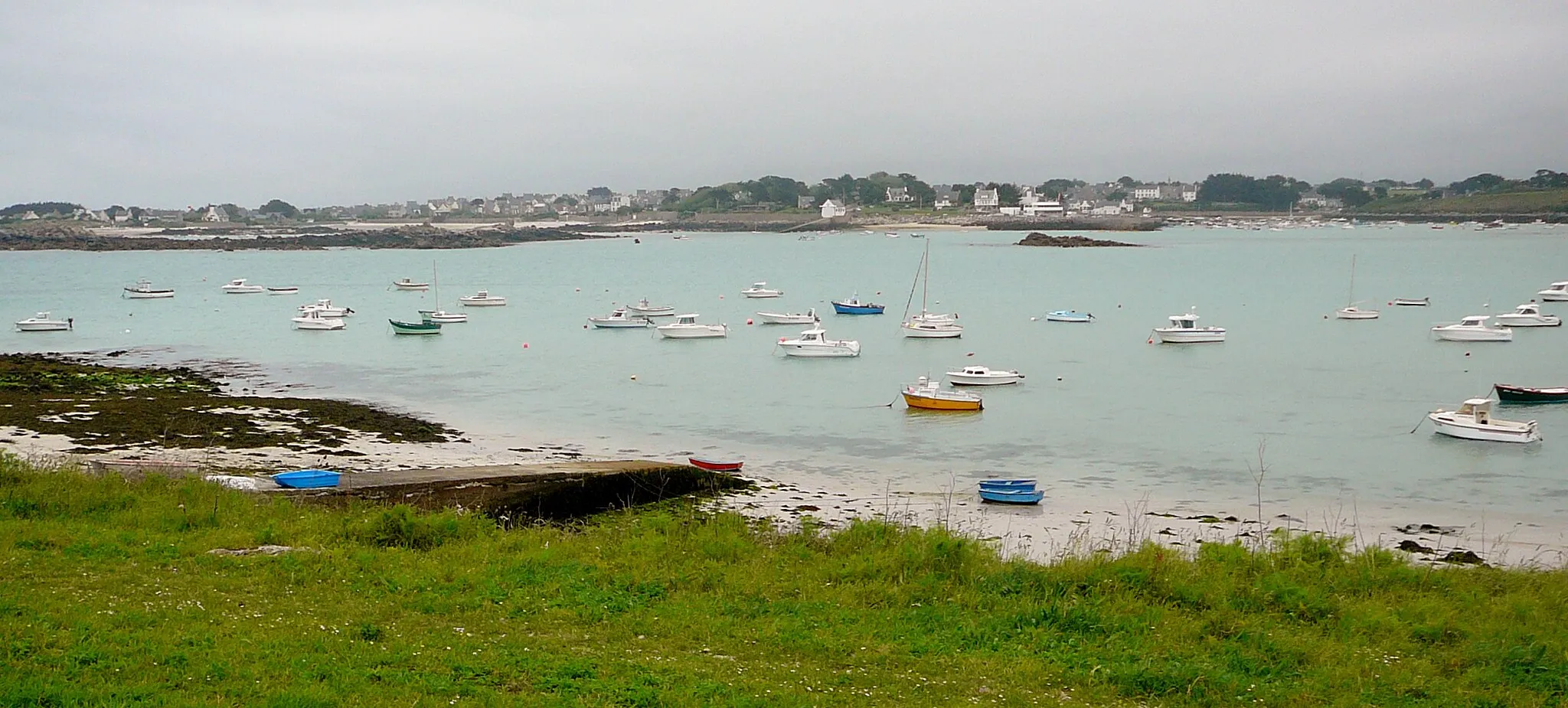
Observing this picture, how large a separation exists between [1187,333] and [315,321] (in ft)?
137

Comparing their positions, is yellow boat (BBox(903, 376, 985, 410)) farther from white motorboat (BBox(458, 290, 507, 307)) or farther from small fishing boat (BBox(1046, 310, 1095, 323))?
white motorboat (BBox(458, 290, 507, 307))

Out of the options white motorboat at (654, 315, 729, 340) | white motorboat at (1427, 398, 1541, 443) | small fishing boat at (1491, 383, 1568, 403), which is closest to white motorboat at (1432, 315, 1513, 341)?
small fishing boat at (1491, 383, 1568, 403)

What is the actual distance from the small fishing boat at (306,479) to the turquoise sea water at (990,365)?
1006 centimetres

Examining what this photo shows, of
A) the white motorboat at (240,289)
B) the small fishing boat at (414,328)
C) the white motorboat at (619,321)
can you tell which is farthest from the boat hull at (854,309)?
the white motorboat at (240,289)

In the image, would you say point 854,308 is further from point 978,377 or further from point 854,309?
point 978,377

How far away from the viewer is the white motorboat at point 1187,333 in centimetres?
4919

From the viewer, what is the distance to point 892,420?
97.8 feet

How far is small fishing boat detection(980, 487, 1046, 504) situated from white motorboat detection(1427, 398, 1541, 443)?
13335mm

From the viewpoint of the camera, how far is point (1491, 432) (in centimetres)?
2612

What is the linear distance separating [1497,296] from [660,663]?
83.7 meters

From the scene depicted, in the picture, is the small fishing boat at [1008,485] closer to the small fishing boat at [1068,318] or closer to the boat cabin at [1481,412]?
the boat cabin at [1481,412]

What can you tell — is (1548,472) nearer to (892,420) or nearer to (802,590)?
(892,420)

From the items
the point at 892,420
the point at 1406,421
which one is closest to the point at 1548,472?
the point at 1406,421

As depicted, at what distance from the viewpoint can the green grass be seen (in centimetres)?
679
